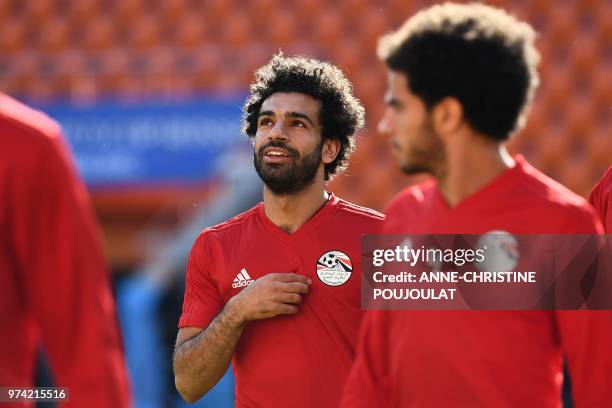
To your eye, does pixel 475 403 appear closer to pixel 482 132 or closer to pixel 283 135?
pixel 482 132

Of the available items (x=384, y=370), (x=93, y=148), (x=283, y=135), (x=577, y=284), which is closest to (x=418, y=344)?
(x=384, y=370)

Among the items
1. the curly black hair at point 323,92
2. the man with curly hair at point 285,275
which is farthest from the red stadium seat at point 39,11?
the man with curly hair at point 285,275

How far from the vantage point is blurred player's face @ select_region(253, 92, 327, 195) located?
290 cm

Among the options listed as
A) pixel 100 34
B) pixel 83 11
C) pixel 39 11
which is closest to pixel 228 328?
pixel 100 34

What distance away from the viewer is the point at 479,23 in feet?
→ 7.09

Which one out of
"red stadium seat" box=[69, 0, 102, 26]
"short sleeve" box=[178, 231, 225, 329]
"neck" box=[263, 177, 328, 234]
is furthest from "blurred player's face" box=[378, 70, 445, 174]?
"red stadium seat" box=[69, 0, 102, 26]

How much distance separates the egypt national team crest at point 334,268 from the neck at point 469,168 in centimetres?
70

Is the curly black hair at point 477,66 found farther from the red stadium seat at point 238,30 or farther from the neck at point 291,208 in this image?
the red stadium seat at point 238,30

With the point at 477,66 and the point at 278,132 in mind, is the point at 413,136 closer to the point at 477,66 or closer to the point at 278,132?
the point at 477,66

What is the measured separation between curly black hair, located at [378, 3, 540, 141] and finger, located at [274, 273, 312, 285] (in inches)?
30.5

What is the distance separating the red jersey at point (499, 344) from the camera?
6.63 ft

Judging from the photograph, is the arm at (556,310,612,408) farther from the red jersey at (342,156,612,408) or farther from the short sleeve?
the short sleeve

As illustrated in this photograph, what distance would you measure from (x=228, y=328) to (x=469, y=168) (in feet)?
2.88

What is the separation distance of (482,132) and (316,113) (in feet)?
3.21
